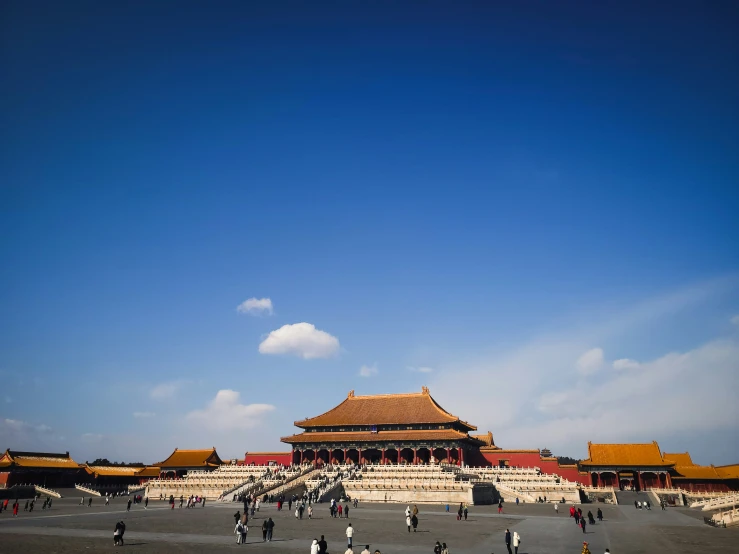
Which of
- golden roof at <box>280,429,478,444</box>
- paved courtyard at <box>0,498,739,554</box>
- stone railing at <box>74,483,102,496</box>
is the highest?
golden roof at <box>280,429,478,444</box>

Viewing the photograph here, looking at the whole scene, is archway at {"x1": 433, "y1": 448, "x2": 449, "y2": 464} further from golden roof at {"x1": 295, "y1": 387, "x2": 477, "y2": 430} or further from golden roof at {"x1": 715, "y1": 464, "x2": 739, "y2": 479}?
golden roof at {"x1": 715, "y1": 464, "x2": 739, "y2": 479}

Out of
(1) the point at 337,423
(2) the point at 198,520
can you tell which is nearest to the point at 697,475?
(1) the point at 337,423

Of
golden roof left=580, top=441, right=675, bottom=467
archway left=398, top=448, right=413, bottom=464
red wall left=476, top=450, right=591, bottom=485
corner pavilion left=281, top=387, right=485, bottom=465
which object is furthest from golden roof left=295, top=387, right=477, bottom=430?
golden roof left=580, top=441, right=675, bottom=467

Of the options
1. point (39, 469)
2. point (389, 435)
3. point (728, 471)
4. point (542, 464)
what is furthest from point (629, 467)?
point (39, 469)

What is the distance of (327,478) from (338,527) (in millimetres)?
24501

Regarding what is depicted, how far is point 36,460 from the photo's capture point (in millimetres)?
69375

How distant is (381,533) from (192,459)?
2349 inches

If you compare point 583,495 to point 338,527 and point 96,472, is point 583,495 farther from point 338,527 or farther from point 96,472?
point 96,472

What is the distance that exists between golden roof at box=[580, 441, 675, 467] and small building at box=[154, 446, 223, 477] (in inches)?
2042

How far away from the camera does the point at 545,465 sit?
5975cm

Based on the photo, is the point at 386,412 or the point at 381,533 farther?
the point at 386,412

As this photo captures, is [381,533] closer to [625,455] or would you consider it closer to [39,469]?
[625,455]

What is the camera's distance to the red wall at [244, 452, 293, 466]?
71062 mm

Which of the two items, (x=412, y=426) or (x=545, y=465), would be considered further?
(x=412, y=426)
